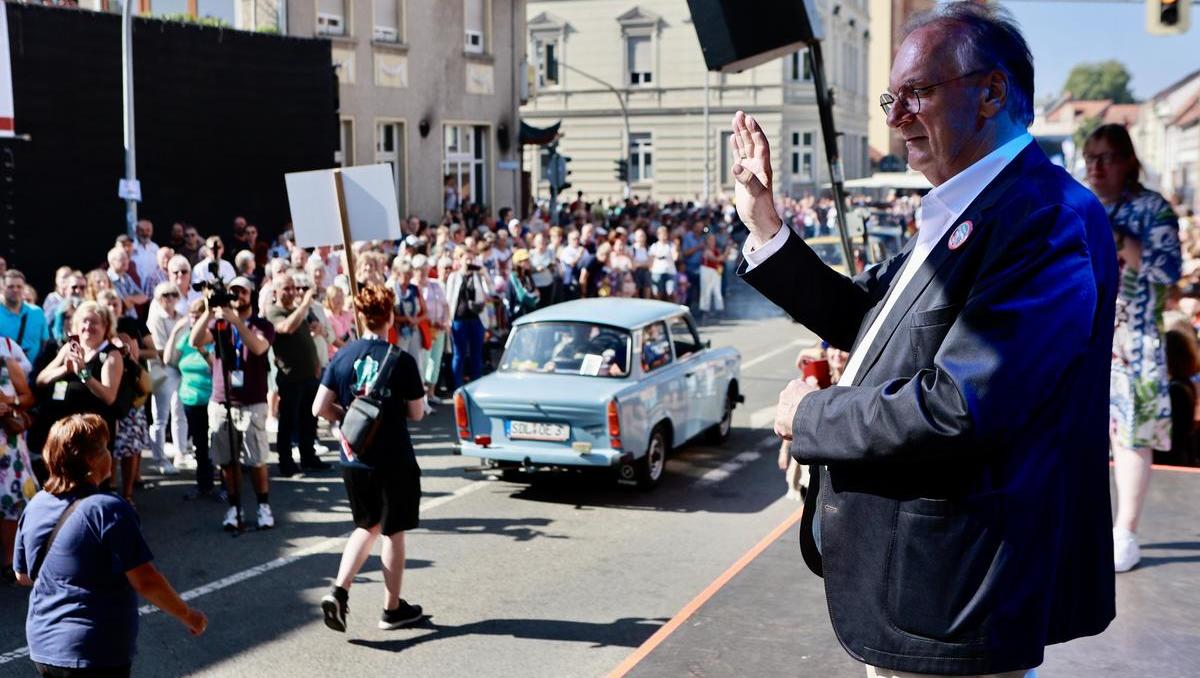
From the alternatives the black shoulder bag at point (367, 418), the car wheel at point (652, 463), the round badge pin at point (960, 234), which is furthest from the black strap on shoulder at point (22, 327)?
the round badge pin at point (960, 234)

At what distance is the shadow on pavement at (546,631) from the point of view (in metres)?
6.94

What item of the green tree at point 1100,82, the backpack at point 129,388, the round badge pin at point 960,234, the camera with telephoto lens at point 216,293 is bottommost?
the backpack at point 129,388

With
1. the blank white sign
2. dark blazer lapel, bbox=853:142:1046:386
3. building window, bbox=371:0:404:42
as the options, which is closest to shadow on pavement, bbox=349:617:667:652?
the blank white sign

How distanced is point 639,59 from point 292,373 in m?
46.5

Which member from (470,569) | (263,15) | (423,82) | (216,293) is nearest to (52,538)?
(470,569)

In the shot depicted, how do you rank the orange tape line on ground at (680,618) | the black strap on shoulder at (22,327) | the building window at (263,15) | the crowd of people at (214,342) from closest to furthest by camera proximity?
the orange tape line on ground at (680,618), the crowd of people at (214,342), the black strap on shoulder at (22,327), the building window at (263,15)

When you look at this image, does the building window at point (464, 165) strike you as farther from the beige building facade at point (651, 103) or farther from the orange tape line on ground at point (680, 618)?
the orange tape line on ground at point (680, 618)

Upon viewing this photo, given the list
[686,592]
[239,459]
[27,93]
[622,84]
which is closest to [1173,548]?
[686,592]

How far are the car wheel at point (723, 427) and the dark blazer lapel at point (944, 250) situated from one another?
1025 cm

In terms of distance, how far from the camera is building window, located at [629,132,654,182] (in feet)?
184

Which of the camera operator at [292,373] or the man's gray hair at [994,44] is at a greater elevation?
the man's gray hair at [994,44]

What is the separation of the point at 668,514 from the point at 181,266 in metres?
5.26

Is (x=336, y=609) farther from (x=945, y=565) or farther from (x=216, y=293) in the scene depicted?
(x=945, y=565)

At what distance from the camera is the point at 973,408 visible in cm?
212
